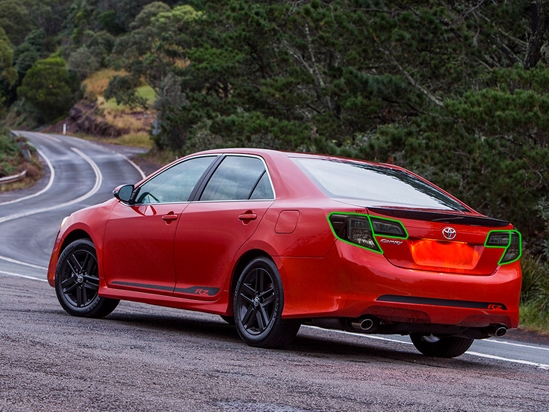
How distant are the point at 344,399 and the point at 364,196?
251 centimetres

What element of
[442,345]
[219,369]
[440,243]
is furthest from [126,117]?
[219,369]

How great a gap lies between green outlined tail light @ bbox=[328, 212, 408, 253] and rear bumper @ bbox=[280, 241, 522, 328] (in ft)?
0.20

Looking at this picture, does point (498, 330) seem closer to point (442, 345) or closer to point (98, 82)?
point (442, 345)

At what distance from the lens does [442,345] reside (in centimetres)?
810

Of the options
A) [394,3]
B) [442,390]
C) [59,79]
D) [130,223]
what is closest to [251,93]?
[394,3]

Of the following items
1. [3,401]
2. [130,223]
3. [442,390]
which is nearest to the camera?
[3,401]

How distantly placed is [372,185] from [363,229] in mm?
939

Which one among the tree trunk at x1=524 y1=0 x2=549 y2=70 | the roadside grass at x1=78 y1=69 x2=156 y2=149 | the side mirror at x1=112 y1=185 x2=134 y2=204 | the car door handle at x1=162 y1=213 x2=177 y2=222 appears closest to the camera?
the car door handle at x1=162 y1=213 x2=177 y2=222

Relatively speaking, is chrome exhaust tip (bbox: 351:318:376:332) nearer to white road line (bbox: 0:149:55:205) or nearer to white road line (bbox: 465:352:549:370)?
white road line (bbox: 465:352:549:370)

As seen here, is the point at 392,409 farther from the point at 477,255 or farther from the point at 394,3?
the point at 394,3

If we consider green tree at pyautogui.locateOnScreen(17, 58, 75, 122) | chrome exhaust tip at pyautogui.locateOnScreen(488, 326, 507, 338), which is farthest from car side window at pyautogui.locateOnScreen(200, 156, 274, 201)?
green tree at pyautogui.locateOnScreen(17, 58, 75, 122)

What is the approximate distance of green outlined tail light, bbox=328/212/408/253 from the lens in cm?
676

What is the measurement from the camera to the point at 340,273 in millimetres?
6711

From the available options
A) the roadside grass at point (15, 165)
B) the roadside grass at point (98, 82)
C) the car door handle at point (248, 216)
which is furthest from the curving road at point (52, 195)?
the roadside grass at point (98, 82)
